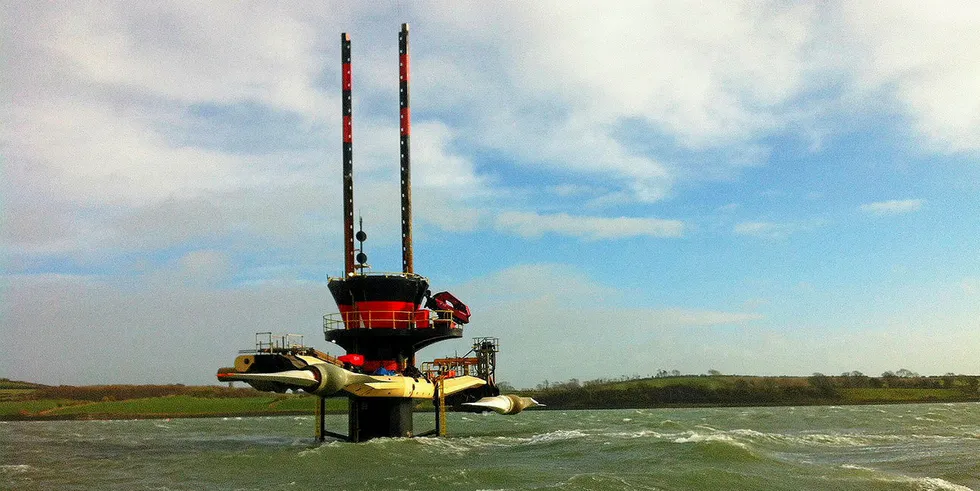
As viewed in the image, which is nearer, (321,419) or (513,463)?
(513,463)

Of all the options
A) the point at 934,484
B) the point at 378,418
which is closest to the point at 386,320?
the point at 378,418

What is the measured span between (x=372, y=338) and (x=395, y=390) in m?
3.16

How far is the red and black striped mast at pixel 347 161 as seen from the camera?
42.2 metres

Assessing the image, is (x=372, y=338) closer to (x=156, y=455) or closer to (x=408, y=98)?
(x=156, y=455)

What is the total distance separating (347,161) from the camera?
143 ft

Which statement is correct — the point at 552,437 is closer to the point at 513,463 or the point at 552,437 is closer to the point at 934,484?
the point at 513,463

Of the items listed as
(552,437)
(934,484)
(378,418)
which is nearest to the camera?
(934,484)

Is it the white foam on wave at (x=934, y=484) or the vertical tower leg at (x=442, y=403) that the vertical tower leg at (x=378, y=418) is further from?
the white foam on wave at (x=934, y=484)

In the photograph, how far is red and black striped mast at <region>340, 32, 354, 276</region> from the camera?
42.2m

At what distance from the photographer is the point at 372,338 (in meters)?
37.9

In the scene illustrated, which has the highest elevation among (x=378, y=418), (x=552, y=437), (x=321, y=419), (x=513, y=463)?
(x=378, y=418)

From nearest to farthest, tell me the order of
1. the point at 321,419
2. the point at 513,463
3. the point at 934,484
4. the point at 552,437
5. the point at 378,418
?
1. the point at 934,484
2. the point at 513,463
3. the point at 378,418
4. the point at 321,419
5. the point at 552,437

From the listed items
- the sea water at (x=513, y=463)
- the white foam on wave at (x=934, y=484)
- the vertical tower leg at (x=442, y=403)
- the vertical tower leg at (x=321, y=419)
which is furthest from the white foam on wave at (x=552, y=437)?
the white foam on wave at (x=934, y=484)

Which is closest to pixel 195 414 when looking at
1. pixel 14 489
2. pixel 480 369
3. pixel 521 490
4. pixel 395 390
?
pixel 480 369
